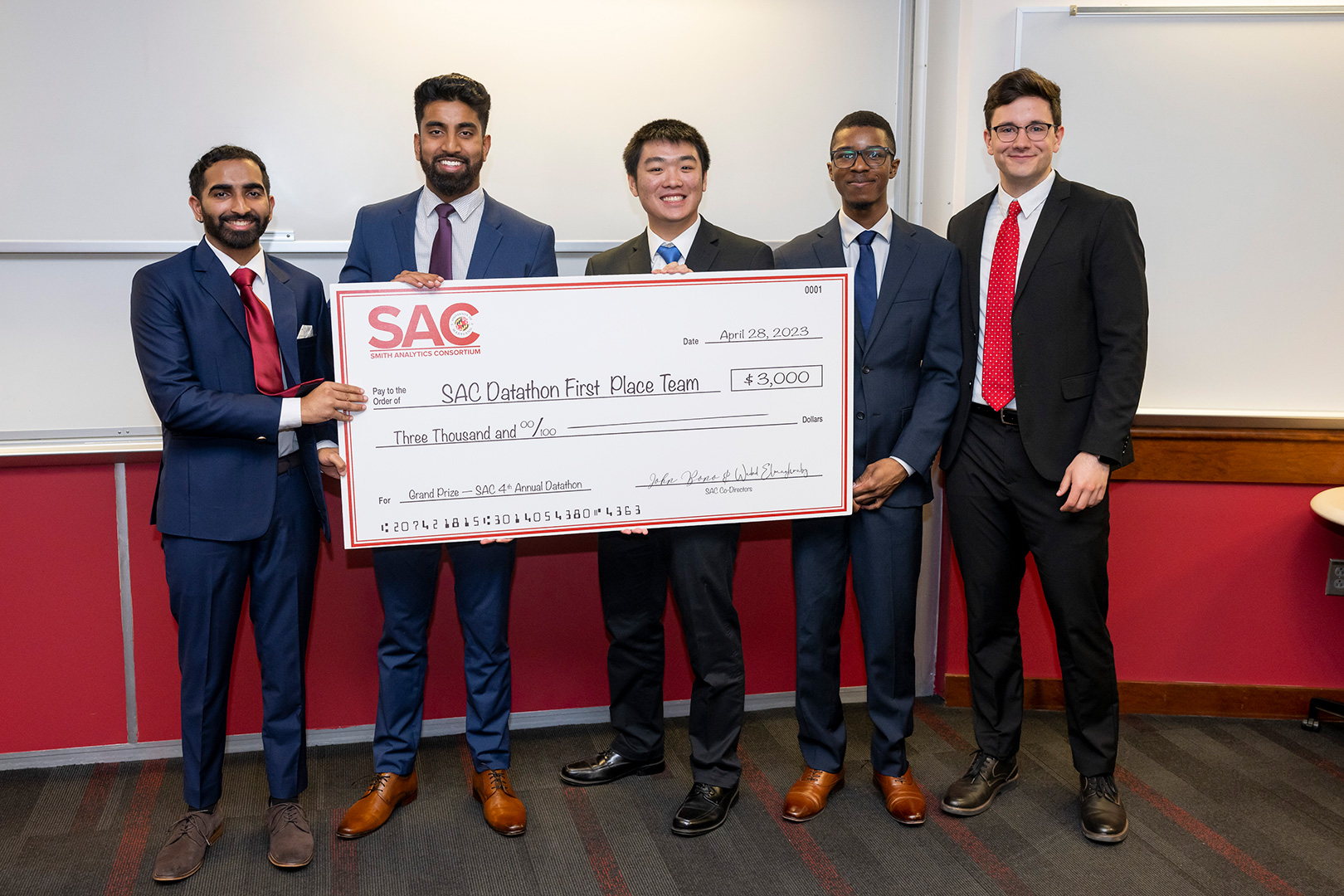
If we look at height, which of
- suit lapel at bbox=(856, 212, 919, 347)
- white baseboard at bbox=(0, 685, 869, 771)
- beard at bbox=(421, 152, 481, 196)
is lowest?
white baseboard at bbox=(0, 685, 869, 771)

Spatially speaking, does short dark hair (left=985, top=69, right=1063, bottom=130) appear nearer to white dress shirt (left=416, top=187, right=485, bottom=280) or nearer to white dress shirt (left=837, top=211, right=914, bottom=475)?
white dress shirt (left=837, top=211, right=914, bottom=475)

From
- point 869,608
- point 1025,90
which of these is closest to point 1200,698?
point 869,608

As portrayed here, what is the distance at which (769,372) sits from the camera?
7.52 feet

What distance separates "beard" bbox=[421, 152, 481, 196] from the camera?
2.29m

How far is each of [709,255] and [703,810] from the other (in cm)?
150

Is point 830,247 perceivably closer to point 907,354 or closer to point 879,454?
point 907,354

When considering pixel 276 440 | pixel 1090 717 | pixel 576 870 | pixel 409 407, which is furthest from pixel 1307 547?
pixel 276 440

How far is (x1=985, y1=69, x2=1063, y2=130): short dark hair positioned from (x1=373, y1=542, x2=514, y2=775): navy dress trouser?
1.77m

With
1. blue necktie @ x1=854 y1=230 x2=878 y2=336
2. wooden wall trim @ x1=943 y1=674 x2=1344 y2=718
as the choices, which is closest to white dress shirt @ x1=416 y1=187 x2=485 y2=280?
blue necktie @ x1=854 y1=230 x2=878 y2=336

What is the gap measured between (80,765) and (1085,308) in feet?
10.8

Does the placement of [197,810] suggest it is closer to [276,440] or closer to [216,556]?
[216,556]

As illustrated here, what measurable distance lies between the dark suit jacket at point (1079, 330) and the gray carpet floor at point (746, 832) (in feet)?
3.28

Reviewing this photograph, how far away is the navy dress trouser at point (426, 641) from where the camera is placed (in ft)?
7.77

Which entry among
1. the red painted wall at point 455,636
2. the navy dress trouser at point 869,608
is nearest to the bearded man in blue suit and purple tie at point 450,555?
the red painted wall at point 455,636
